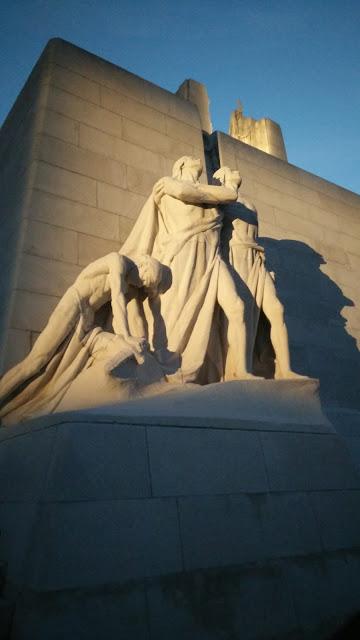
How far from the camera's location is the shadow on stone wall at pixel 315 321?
7438 mm

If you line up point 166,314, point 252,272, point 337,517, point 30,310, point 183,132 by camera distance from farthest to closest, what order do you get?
point 183,132
point 252,272
point 30,310
point 166,314
point 337,517

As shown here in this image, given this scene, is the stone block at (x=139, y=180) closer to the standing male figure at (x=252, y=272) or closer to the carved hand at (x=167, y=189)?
the standing male figure at (x=252, y=272)

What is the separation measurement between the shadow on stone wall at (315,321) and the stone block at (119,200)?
2931mm

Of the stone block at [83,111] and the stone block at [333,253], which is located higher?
the stone block at [83,111]

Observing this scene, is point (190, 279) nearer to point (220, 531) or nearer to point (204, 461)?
point (204, 461)

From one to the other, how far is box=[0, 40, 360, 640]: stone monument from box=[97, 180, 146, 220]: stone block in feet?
0.11

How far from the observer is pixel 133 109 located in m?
7.01

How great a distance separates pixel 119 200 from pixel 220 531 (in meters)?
4.76

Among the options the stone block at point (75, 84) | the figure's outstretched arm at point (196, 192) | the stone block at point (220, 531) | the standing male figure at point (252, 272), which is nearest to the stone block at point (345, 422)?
the standing male figure at point (252, 272)

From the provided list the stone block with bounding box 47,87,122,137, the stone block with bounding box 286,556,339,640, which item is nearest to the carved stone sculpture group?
the stone block with bounding box 286,556,339,640

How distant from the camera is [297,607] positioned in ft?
8.59

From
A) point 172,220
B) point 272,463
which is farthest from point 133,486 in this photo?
point 172,220

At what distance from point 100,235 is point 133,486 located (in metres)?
3.86

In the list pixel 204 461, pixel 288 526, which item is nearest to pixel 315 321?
pixel 288 526
